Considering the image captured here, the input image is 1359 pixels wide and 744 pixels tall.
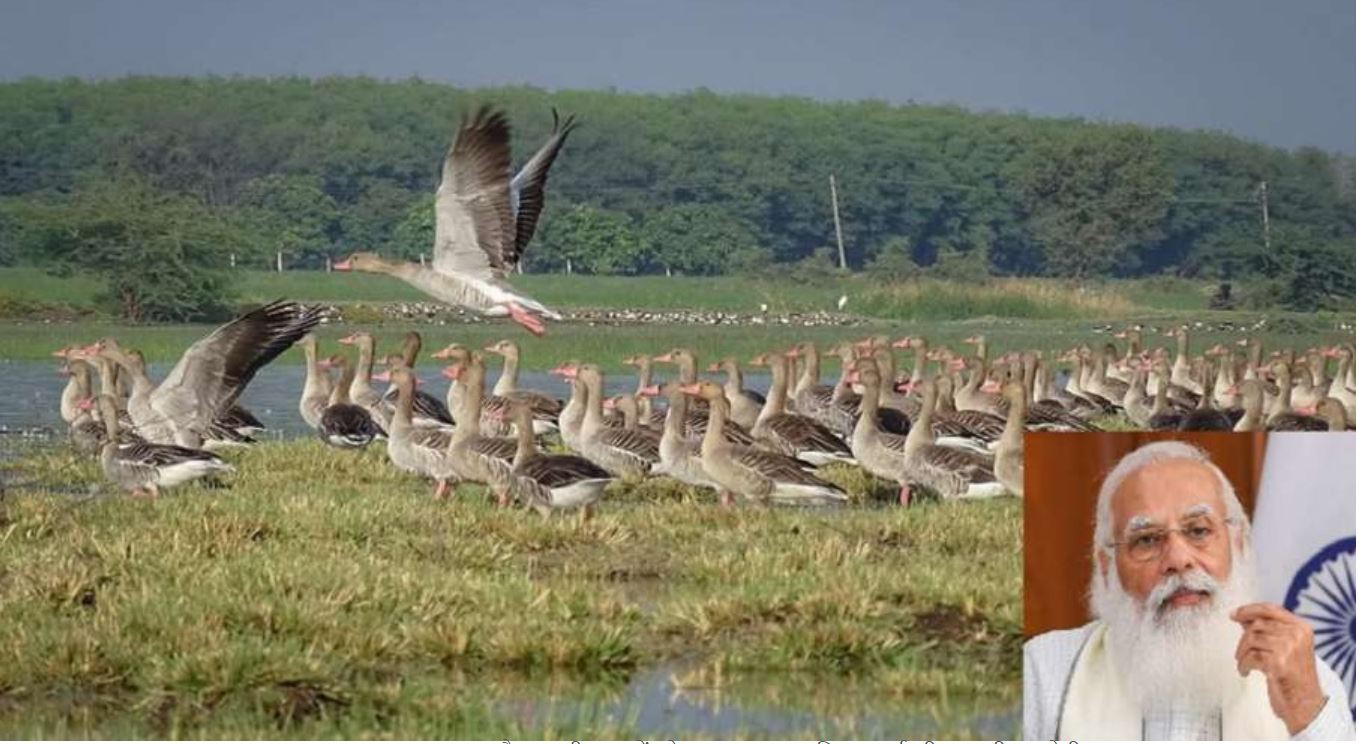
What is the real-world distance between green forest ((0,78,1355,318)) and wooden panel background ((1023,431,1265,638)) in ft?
36.7

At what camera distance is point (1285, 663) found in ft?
23.6

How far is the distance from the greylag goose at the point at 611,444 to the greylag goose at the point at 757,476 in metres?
0.79

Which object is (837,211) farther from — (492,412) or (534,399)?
(492,412)

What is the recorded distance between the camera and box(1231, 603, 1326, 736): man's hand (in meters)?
7.19

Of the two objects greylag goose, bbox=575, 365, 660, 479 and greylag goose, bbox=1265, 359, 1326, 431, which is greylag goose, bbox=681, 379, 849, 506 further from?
greylag goose, bbox=1265, 359, 1326, 431

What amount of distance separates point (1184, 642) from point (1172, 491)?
374 millimetres

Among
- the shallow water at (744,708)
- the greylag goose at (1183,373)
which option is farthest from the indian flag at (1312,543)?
the greylag goose at (1183,373)

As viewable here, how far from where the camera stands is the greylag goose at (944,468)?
11898 millimetres

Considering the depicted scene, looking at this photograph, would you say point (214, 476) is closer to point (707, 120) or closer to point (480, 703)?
point (480, 703)


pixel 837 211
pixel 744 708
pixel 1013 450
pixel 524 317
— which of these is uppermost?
pixel 837 211

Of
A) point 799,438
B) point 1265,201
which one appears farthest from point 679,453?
point 1265,201

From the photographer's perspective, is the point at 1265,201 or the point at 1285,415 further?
the point at 1265,201

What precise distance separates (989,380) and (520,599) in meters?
8.57

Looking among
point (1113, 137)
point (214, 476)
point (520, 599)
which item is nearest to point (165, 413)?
point (214, 476)
